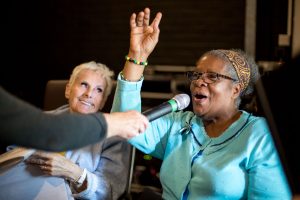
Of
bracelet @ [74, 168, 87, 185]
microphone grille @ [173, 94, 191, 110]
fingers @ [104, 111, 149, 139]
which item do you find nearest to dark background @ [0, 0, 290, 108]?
microphone grille @ [173, 94, 191, 110]

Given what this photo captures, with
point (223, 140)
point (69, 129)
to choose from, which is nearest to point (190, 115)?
point (223, 140)

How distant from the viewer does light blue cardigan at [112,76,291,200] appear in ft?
5.90

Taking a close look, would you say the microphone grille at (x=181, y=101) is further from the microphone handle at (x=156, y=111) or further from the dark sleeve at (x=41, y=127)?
the dark sleeve at (x=41, y=127)

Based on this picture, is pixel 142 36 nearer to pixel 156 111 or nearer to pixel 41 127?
pixel 156 111

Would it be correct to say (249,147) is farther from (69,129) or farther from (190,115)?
(69,129)

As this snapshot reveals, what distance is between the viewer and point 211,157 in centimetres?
190

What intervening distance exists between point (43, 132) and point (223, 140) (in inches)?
41.6

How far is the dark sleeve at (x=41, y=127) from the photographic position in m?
1.10

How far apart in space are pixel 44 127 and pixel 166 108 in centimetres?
61

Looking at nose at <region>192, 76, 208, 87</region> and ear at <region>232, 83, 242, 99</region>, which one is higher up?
nose at <region>192, 76, 208, 87</region>

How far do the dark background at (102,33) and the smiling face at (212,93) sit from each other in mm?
2021

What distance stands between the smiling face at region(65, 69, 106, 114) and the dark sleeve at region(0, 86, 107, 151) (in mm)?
1265

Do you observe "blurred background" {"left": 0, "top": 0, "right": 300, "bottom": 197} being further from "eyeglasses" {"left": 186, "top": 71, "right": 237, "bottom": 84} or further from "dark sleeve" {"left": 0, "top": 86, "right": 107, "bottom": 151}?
"dark sleeve" {"left": 0, "top": 86, "right": 107, "bottom": 151}

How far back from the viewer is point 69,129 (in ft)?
3.88
